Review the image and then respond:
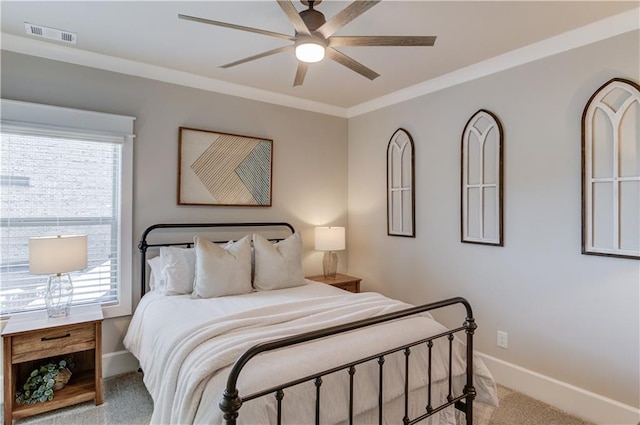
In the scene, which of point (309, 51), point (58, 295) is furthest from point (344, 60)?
point (58, 295)

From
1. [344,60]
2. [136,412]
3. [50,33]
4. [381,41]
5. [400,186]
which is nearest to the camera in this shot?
[381,41]

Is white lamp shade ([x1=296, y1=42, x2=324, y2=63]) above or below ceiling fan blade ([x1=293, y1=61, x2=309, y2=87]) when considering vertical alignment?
below

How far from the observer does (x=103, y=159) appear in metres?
2.96

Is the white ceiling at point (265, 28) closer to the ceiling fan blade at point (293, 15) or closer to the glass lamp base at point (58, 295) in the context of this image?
the ceiling fan blade at point (293, 15)

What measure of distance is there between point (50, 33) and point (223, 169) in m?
1.62

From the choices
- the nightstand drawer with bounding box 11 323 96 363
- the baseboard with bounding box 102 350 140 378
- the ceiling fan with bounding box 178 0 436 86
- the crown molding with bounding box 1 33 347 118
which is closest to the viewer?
the ceiling fan with bounding box 178 0 436 86

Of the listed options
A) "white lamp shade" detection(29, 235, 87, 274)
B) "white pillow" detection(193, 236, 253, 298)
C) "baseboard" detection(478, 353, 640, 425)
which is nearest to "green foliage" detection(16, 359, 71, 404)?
"white lamp shade" detection(29, 235, 87, 274)

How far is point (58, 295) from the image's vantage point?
2.63 meters

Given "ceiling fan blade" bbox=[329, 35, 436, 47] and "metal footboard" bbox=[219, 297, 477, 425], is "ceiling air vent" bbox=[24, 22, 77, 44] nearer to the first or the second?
"ceiling fan blade" bbox=[329, 35, 436, 47]

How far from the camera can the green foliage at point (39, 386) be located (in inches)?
93.6

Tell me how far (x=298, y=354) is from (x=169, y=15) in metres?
2.23

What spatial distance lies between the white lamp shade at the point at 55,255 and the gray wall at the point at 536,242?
2883mm

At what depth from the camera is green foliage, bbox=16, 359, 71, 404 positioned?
93.6 inches

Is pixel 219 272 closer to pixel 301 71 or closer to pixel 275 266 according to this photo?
pixel 275 266
